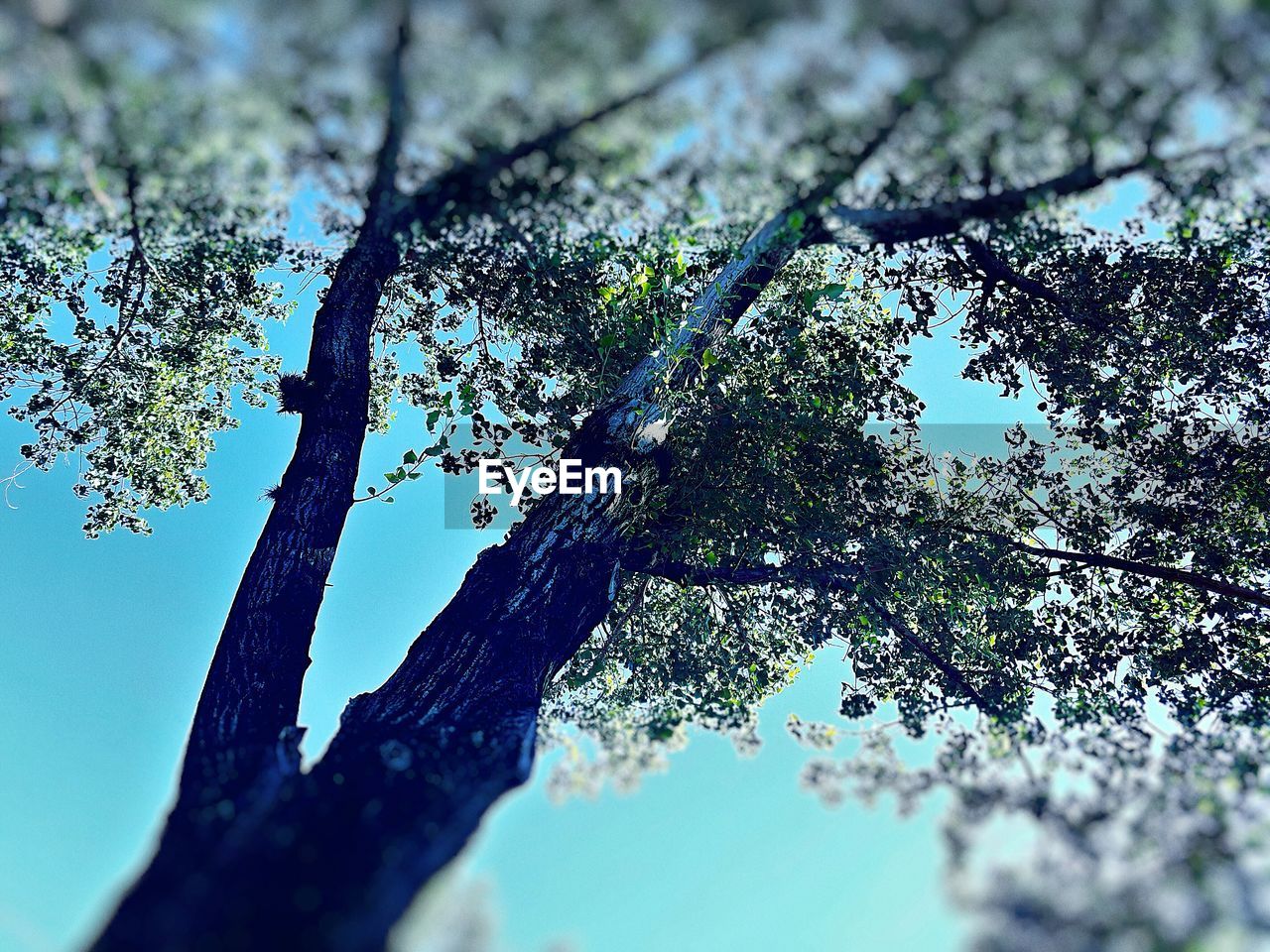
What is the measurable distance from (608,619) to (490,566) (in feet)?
11.1

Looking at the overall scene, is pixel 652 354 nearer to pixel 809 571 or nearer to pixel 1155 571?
pixel 809 571

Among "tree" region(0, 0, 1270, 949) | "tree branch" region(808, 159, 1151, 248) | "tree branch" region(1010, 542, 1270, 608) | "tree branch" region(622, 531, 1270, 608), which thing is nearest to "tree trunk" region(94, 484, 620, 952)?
"tree" region(0, 0, 1270, 949)

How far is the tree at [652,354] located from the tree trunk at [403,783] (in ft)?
0.10

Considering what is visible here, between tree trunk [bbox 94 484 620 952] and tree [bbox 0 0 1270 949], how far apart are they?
31 millimetres

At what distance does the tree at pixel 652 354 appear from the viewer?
14.5 feet

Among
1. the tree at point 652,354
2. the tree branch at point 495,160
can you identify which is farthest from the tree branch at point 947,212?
the tree branch at point 495,160

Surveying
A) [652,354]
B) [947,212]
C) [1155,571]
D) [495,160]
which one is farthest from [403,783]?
[1155,571]

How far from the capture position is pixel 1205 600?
32.4ft

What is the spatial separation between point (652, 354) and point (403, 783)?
5097 millimetres

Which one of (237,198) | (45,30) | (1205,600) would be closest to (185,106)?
(45,30)

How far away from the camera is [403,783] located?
5.23 m

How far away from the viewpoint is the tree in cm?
443

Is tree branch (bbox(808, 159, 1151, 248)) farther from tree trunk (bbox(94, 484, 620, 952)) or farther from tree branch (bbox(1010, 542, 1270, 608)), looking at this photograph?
tree branch (bbox(1010, 542, 1270, 608))

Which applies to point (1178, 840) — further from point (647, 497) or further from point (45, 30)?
point (45, 30)
